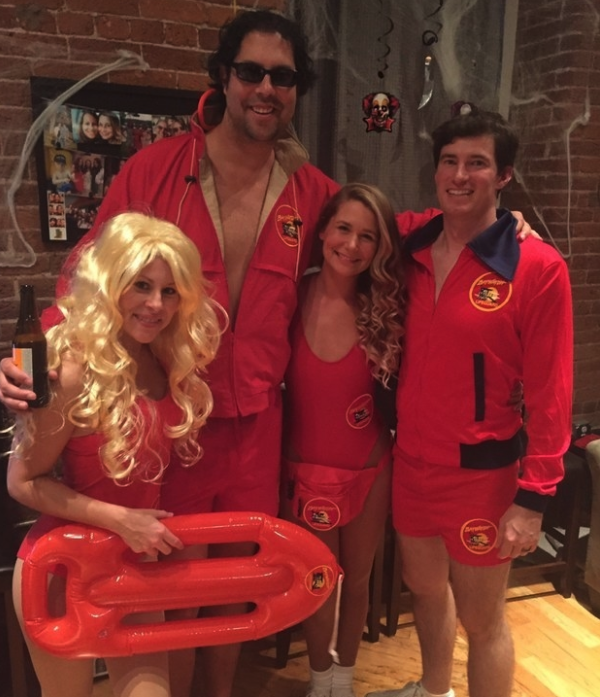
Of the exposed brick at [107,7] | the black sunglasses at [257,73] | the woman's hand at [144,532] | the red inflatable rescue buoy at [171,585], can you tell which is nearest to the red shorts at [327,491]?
the red inflatable rescue buoy at [171,585]

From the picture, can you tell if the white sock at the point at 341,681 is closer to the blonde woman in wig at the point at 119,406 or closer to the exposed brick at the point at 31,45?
the blonde woman in wig at the point at 119,406

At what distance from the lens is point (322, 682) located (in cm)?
203

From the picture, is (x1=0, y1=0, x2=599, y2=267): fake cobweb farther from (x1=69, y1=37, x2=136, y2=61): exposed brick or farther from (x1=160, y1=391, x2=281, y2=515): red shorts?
(x1=160, y1=391, x2=281, y2=515): red shorts

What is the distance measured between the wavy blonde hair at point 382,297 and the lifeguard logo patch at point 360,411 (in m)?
0.08

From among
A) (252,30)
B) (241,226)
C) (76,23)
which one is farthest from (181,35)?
(241,226)

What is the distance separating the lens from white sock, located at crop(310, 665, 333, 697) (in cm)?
203

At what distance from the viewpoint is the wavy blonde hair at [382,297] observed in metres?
1.70

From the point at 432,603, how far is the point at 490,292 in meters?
0.93

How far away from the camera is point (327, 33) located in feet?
9.25

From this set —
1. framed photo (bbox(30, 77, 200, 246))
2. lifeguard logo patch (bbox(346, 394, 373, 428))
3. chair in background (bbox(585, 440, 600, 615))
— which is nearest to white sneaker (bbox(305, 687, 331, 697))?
lifeguard logo patch (bbox(346, 394, 373, 428))

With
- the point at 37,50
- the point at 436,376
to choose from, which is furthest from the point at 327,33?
the point at 436,376

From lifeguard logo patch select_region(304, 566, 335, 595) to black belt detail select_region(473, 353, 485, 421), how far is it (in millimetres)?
514

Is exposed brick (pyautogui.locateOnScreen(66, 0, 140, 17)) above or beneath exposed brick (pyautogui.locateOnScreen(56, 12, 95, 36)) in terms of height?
above

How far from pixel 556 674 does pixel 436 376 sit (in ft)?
4.33
